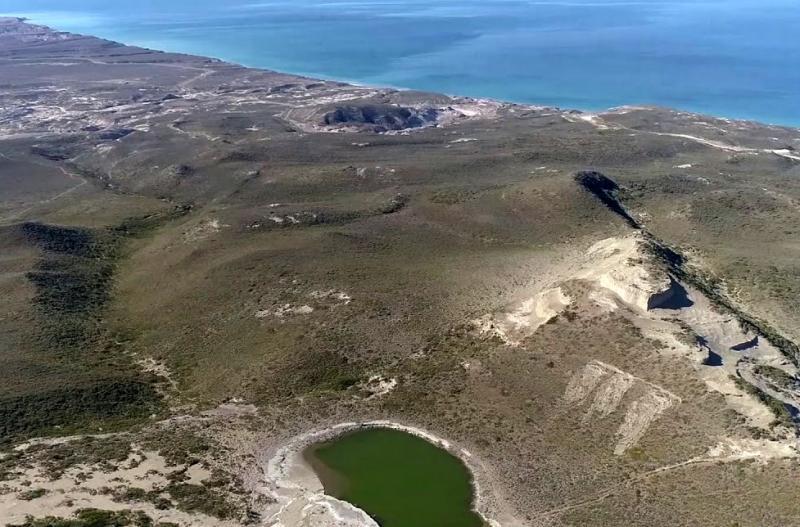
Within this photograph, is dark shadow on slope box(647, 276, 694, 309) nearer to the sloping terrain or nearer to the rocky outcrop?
the sloping terrain

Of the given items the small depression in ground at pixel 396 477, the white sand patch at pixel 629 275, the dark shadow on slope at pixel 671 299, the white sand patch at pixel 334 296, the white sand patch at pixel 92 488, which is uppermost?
the white sand patch at pixel 629 275

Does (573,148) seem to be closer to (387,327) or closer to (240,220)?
(240,220)

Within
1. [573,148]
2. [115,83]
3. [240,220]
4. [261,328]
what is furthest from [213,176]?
[115,83]

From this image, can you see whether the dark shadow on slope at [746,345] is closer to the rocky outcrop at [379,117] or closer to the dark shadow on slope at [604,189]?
the dark shadow on slope at [604,189]

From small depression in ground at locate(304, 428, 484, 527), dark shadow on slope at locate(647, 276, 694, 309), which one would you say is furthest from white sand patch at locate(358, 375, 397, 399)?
dark shadow on slope at locate(647, 276, 694, 309)

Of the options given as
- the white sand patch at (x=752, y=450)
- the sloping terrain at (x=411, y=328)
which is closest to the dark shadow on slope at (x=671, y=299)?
the sloping terrain at (x=411, y=328)
